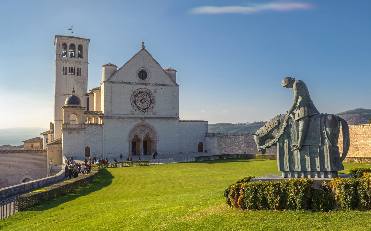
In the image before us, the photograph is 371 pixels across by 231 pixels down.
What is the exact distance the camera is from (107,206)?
16.8 meters

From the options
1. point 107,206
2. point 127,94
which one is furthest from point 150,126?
point 107,206

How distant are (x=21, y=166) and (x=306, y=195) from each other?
47.0m

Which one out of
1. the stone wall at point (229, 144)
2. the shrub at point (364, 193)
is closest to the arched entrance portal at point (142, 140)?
the stone wall at point (229, 144)

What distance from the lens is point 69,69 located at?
6656cm

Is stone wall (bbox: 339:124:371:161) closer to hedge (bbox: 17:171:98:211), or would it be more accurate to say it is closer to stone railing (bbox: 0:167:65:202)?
hedge (bbox: 17:171:98:211)

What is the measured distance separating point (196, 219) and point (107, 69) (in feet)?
146

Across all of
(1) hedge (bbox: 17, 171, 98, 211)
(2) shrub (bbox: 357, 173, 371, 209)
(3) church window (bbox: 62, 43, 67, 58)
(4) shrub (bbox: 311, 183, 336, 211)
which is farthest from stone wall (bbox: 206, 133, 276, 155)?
(2) shrub (bbox: 357, 173, 371, 209)

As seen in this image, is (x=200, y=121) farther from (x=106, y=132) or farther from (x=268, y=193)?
(x=268, y=193)

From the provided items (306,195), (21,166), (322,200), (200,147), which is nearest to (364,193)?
(322,200)

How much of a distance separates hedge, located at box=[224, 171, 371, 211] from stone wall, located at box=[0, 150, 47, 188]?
44.6 meters

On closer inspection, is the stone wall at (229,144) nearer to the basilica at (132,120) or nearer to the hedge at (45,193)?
the basilica at (132,120)

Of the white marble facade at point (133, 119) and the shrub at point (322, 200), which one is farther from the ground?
→ the white marble facade at point (133, 119)

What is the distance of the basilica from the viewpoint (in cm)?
5178

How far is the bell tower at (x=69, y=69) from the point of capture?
6525cm
